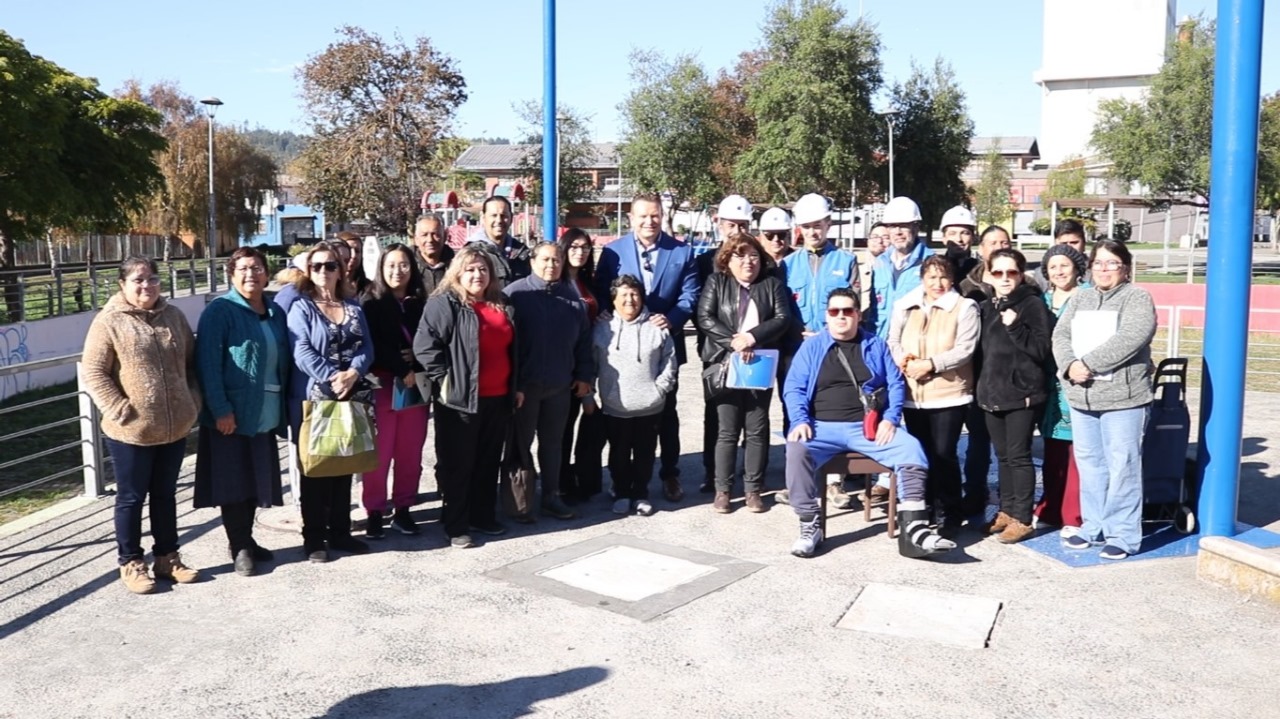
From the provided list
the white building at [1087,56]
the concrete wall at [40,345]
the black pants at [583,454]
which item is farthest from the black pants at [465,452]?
the white building at [1087,56]

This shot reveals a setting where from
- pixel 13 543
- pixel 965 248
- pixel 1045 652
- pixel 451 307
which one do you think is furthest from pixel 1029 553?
pixel 13 543

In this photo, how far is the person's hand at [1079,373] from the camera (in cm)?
593

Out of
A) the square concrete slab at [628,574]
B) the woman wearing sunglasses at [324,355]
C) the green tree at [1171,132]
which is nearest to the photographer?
the square concrete slab at [628,574]

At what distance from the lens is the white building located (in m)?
100

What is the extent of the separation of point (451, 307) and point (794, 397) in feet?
6.74

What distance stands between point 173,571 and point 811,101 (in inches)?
1398

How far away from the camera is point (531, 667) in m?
4.50

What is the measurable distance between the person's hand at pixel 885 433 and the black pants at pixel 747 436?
971 millimetres

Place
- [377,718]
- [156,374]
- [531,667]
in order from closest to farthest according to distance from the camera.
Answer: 1. [377,718]
2. [531,667]
3. [156,374]

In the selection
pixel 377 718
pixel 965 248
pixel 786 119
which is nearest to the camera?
pixel 377 718

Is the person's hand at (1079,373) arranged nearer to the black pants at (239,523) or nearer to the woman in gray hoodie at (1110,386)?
the woman in gray hoodie at (1110,386)

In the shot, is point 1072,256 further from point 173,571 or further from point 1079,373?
point 173,571

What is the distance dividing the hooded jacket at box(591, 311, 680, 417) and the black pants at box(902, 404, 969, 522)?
5.16 feet

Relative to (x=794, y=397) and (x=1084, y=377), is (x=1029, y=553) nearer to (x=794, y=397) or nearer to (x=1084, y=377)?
(x=1084, y=377)
